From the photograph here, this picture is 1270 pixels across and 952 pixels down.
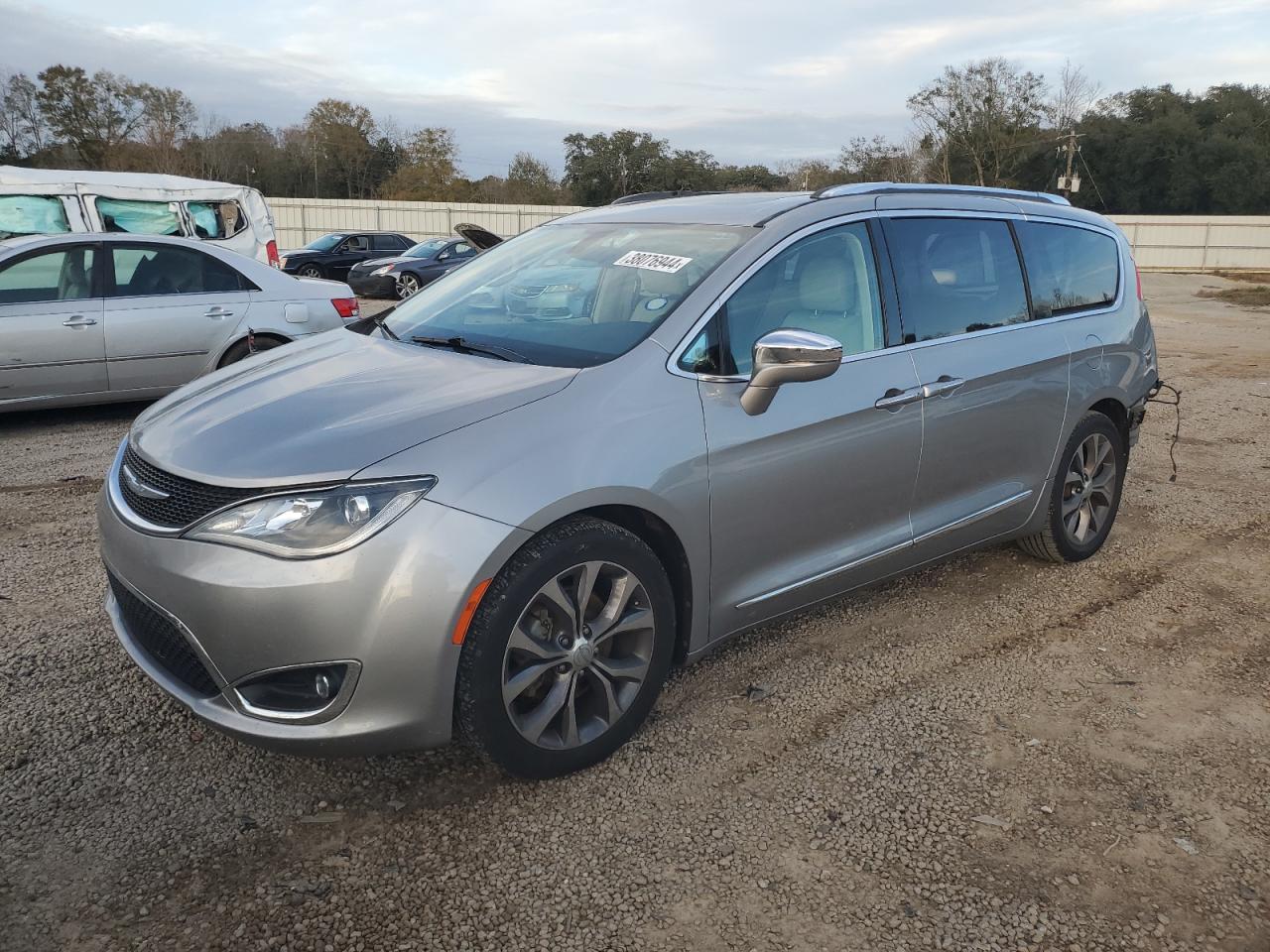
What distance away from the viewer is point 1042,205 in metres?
4.53

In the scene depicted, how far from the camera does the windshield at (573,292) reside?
312 centimetres

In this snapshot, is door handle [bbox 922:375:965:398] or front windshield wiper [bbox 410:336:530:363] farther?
door handle [bbox 922:375:965:398]

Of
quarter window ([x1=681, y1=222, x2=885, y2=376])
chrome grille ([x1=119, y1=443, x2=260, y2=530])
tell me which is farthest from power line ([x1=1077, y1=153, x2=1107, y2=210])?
chrome grille ([x1=119, y1=443, x2=260, y2=530])

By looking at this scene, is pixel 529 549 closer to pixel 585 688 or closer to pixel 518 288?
pixel 585 688

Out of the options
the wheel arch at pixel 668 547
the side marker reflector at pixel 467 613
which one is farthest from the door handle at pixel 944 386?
the side marker reflector at pixel 467 613

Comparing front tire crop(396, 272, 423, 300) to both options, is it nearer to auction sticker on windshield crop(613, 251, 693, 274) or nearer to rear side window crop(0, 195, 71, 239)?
rear side window crop(0, 195, 71, 239)

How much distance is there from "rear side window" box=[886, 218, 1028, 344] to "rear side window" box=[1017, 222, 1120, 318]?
14 centimetres

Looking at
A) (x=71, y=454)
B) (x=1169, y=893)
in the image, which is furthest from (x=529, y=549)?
(x=71, y=454)

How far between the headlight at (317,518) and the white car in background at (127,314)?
17.6 feet

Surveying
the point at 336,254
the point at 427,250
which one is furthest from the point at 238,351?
the point at 336,254

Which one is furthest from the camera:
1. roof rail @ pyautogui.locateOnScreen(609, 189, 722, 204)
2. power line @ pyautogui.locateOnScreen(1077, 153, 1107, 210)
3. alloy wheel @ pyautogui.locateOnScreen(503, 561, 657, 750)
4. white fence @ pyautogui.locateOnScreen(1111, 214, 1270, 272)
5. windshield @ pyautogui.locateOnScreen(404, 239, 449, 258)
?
power line @ pyautogui.locateOnScreen(1077, 153, 1107, 210)

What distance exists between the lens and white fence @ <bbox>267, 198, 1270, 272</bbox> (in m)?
34.6

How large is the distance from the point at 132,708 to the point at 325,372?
4.14 ft

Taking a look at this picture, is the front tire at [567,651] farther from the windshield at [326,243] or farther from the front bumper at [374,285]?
the windshield at [326,243]
